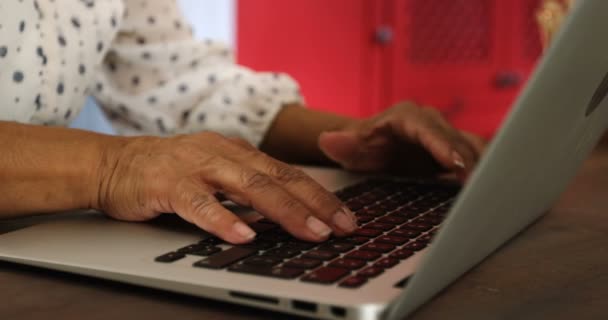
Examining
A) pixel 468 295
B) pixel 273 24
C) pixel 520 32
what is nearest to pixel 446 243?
pixel 468 295

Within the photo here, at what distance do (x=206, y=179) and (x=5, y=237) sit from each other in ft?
0.46

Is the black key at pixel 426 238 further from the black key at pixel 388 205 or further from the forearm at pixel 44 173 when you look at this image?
the forearm at pixel 44 173

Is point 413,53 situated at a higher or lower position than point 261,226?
lower

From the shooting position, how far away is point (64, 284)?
432 millimetres

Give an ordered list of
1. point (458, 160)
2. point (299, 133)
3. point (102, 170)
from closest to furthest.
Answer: point (102, 170), point (458, 160), point (299, 133)

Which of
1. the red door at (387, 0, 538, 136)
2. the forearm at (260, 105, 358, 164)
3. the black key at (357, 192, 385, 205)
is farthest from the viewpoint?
the red door at (387, 0, 538, 136)

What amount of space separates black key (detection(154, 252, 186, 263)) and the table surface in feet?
0.07

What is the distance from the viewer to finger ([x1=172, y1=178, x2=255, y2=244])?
458 millimetres

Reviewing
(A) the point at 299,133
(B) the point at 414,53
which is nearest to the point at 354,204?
(A) the point at 299,133

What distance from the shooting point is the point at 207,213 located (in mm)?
486

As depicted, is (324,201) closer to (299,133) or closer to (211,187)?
(211,187)

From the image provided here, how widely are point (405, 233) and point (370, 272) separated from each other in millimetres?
127

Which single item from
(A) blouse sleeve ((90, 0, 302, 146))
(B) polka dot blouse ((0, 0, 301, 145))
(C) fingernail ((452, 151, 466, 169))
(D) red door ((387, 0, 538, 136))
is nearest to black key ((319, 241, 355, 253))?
(C) fingernail ((452, 151, 466, 169))

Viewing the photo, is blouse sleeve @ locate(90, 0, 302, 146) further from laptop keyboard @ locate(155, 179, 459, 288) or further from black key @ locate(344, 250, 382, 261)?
black key @ locate(344, 250, 382, 261)
